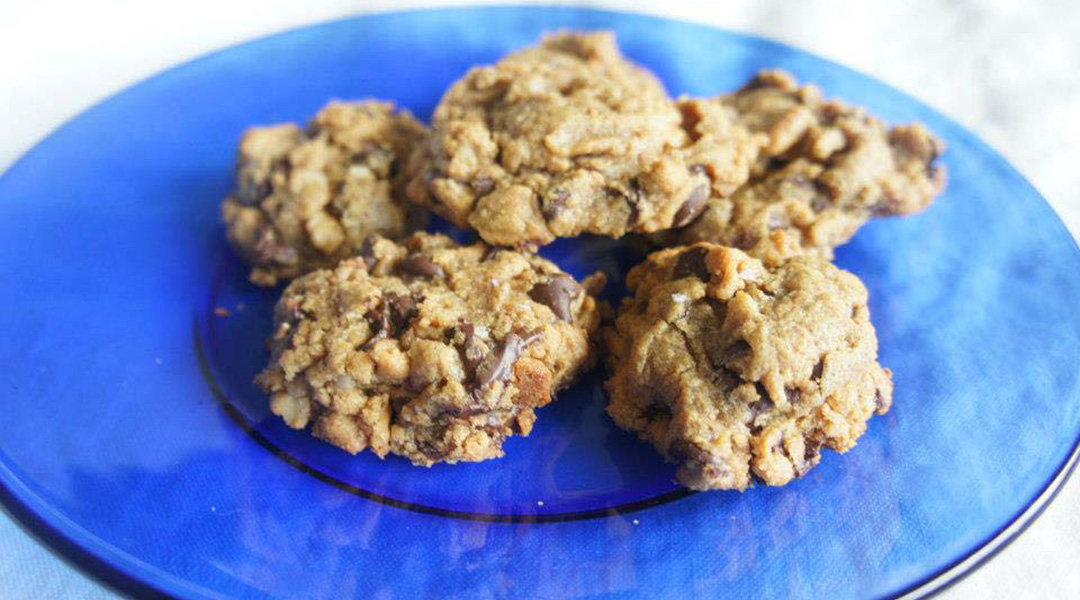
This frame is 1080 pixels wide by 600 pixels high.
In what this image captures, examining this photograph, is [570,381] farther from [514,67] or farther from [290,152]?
[290,152]

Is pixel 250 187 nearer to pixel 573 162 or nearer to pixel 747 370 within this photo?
pixel 573 162

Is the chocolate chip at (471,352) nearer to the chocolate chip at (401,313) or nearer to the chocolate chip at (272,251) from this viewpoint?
the chocolate chip at (401,313)

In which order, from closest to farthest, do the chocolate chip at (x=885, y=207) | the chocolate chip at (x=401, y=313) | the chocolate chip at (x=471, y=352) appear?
1. the chocolate chip at (x=471, y=352)
2. the chocolate chip at (x=401, y=313)
3. the chocolate chip at (x=885, y=207)

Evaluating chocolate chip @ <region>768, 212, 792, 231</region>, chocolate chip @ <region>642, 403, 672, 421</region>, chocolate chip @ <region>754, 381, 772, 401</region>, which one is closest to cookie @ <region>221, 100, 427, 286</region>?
chocolate chip @ <region>642, 403, 672, 421</region>

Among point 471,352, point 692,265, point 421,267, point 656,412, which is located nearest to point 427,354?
point 471,352

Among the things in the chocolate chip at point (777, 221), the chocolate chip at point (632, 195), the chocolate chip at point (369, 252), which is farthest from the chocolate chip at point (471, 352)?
the chocolate chip at point (777, 221)

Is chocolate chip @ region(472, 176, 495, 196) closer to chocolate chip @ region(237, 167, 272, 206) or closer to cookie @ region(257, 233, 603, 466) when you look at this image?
cookie @ region(257, 233, 603, 466)
